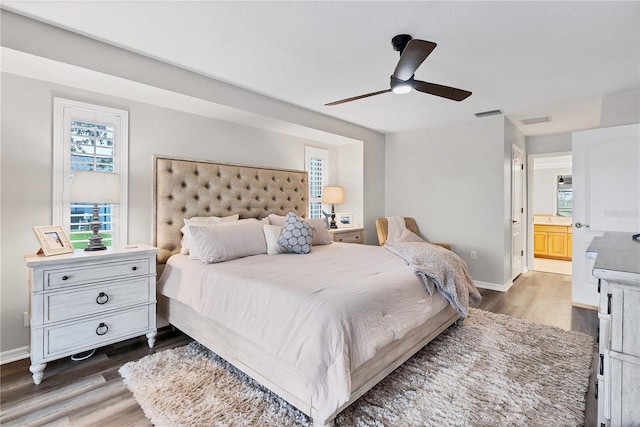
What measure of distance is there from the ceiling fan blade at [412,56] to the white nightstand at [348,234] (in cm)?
237

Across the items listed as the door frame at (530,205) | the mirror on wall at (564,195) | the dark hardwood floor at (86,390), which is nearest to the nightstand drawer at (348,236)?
the dark hardwood floor at (86,390)

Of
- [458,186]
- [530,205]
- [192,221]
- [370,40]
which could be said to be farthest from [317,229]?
[530,205]

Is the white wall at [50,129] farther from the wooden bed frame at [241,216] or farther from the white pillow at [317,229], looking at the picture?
the white pillow at [317,229]

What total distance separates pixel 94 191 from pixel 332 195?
117 inches

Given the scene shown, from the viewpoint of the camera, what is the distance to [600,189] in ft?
11.1

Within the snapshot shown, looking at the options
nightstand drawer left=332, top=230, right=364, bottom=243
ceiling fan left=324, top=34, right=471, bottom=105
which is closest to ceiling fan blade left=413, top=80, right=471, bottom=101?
ceiling fan left=324, top=34, right=471, bottom=105

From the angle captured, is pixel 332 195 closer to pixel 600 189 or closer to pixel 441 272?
pixel 441 272

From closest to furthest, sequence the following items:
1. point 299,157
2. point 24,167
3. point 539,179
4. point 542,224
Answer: point 24,167
point 299,157
point 542,224
point 539,179

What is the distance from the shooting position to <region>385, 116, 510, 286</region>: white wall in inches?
165

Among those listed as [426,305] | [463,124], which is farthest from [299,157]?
[426,305]

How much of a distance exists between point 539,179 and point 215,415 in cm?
831

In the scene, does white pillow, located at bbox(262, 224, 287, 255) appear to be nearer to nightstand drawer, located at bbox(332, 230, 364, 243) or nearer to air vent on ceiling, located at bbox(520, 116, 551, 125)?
nightstand drawer, located at bbox(332, 230, 364, 243)

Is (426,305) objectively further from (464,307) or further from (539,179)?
(539,179)

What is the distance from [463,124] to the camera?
14.6ft
